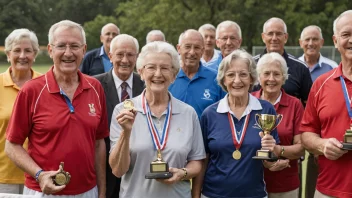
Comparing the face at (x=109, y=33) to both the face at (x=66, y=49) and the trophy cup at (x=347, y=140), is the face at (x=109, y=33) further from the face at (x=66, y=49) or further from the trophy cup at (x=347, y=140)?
the trophy cup at (x=347, y=140)

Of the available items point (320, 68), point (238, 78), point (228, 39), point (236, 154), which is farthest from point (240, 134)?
point (320, 68)

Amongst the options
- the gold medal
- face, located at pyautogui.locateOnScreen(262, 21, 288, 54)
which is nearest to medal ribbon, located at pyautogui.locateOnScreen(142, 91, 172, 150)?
the gold medal

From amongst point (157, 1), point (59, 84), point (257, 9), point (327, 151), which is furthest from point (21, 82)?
point (157, 1)

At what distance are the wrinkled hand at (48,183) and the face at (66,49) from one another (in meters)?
0.85

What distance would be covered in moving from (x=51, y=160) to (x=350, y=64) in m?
2.63

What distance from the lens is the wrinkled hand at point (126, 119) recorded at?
13.4ft

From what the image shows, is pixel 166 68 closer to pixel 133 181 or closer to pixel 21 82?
pixel 133 181

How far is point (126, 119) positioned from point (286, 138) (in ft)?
6.64

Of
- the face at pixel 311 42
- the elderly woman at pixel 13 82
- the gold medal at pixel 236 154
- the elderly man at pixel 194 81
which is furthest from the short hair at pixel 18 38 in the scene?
the face at pixel 311 42

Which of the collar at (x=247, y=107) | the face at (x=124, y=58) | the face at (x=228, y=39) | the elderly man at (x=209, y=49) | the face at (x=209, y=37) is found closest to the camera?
the collar at (x=247, y=107)

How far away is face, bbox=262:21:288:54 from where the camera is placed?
7.81 metres

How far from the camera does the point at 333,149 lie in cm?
441

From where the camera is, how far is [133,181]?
450 cm

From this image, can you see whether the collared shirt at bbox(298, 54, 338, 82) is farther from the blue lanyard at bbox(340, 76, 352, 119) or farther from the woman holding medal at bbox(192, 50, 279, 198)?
the blue lanyard at bbox(340, 76, 352, 119)
